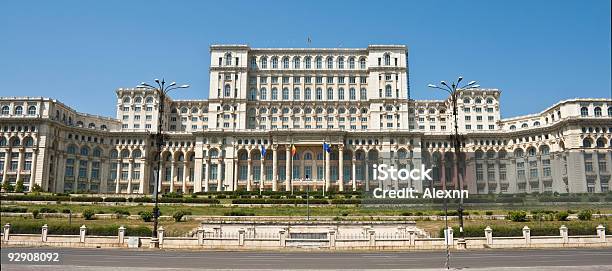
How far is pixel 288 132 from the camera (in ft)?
375

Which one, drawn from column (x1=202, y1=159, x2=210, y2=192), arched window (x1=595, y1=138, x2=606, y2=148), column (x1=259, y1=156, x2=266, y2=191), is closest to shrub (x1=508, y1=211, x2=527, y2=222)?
arched window (x1=595, y1=138, x2=606, y2=148)

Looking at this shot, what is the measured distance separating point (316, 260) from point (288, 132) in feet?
279

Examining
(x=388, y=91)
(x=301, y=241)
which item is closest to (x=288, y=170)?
(x=388, y=91)

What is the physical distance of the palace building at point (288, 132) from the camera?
105562 millimetres

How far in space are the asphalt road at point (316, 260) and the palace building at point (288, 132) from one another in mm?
66121

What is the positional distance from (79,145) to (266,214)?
245ft

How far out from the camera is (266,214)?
60594 mm

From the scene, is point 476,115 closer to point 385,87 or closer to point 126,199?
point 385,87

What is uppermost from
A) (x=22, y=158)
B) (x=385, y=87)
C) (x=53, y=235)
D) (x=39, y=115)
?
(x=385, y=87)

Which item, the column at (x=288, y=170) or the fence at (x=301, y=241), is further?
the column at (x=288, y=170)

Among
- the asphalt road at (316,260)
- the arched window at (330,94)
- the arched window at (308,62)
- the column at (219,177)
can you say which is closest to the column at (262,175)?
the column at (219,177)

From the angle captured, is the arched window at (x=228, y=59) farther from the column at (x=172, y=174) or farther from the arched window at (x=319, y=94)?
the column at (x=172, y=174)

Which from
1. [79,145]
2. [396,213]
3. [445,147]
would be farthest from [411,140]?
[79,145]

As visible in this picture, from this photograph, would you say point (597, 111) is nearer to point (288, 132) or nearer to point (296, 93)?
point (288, 132)
